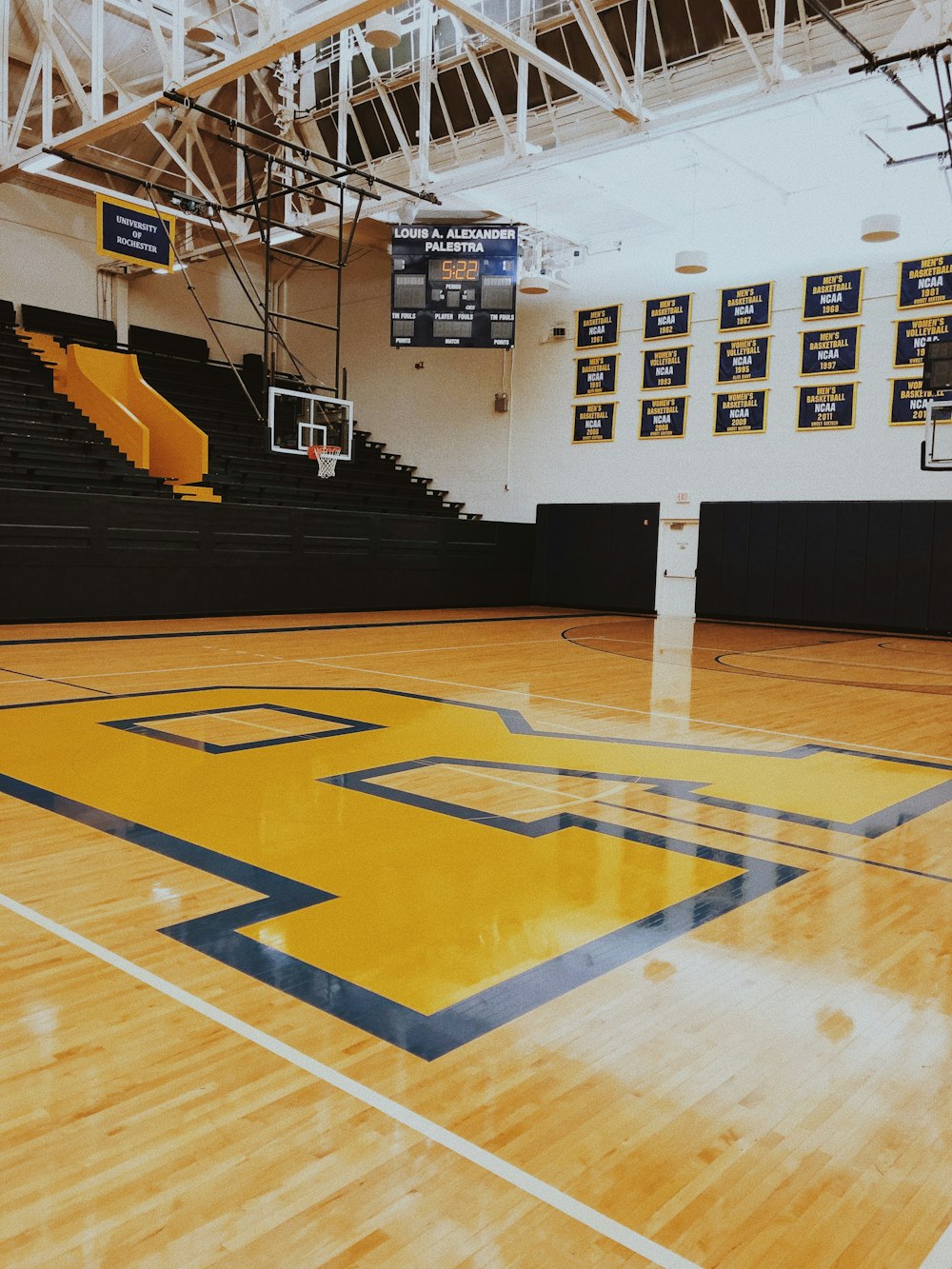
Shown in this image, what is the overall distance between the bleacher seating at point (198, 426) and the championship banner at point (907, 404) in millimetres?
6433

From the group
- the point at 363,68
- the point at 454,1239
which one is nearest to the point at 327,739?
the point at 454,1239

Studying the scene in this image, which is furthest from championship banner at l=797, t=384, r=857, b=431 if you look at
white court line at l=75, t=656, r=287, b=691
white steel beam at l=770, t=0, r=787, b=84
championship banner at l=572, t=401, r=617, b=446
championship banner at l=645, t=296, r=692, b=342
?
white court line at l=75, t=656, r=287, b=691

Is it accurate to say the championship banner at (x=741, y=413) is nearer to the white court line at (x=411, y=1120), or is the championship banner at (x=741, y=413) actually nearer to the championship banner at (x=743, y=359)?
the championship banner at (x=743, y=359)

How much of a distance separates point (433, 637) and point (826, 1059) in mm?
7764

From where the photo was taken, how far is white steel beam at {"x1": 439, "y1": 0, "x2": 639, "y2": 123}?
797 cm

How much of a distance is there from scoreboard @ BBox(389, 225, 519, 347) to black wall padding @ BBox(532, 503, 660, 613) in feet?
9.90

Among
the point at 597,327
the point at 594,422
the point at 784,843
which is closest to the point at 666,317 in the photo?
the point at 597,327

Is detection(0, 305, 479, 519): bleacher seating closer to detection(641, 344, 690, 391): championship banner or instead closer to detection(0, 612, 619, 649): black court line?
detection(0, 612, 619, 649): black court line

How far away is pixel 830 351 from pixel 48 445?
9184 millimetres

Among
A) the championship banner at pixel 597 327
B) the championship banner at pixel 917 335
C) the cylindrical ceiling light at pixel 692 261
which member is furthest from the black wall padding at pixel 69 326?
the championship banner at pixel 917 335

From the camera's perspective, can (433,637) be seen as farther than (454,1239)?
Yes

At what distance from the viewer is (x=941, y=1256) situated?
4.05ft

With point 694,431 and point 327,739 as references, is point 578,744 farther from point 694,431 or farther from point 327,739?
point 694,431

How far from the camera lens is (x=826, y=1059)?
1722 mm
